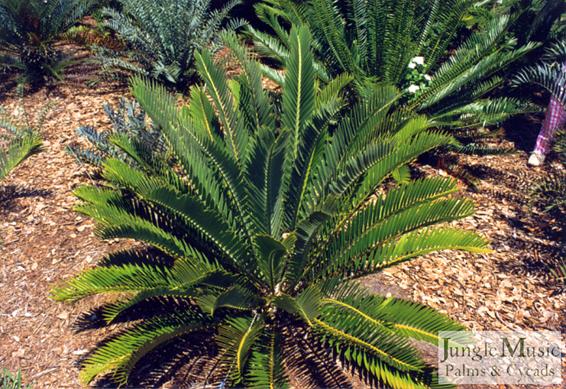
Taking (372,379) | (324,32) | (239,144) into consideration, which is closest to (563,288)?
(372,379)

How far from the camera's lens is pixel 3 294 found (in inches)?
138

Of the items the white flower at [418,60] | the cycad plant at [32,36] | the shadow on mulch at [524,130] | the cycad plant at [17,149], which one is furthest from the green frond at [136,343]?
the cycad plant at [32,36]

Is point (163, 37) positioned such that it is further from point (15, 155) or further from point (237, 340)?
point (237, 340)

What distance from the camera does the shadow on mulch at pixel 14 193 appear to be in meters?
4.23

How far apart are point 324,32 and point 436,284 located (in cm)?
244

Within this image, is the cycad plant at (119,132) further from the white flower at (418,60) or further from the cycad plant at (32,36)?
the white flower at (418,60)

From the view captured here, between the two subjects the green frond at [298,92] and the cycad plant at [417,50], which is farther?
the cycad plant at [417,50]

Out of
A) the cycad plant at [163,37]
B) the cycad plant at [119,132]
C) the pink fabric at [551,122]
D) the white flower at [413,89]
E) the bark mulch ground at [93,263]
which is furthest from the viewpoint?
the cycad plant at [163,37]

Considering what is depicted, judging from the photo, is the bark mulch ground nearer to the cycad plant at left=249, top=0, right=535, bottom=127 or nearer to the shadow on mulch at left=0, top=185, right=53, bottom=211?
the shadow on mulch at left=0, top=185, right=53, bottom=211

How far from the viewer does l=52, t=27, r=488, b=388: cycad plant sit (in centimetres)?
262

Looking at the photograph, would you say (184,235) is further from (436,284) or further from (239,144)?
(436,284)

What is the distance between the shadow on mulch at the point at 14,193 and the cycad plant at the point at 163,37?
168cm

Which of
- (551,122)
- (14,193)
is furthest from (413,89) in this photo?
(14,193)

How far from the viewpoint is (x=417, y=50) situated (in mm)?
4832
